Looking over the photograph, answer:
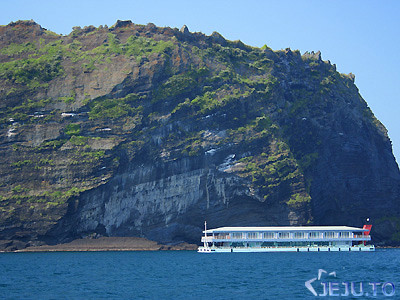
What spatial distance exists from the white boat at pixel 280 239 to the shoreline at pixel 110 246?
11377 millimetres

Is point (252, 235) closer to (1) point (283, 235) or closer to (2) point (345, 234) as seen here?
(1) point (283, 235)

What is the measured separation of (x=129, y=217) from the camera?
132m

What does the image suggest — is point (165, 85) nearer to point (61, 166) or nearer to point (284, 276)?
point (61, 166)

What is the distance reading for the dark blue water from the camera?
58750mm

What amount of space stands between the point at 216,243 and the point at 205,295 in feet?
236

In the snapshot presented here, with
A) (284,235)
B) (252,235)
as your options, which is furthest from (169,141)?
(284,235)

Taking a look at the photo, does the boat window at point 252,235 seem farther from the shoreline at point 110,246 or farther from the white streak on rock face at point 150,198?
the shoreline at point 110,246

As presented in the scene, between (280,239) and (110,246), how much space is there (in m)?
36.1

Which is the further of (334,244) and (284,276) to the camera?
(334,244)

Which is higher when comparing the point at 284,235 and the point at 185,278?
the point at 284,235

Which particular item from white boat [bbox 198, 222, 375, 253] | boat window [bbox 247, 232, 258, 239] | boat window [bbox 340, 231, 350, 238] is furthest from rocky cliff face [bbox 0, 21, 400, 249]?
boat window [bbox 247, 232, 258, 239]

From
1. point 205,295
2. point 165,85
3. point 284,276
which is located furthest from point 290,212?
point 205,295

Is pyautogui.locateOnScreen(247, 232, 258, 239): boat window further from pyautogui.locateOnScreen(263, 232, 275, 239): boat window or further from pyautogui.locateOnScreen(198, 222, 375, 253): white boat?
pyautogui.locateOnScreen(263, 232, 275, 239): boat window

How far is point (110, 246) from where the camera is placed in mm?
128750
